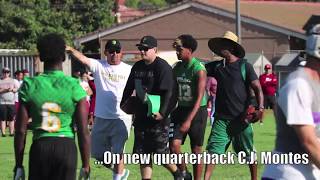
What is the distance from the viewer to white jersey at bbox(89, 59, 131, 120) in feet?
37.2

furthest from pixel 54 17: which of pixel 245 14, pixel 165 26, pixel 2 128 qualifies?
pixel 2 128

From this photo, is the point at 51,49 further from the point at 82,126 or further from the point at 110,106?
the point at 110,106

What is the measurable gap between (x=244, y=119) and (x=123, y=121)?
5.15ft

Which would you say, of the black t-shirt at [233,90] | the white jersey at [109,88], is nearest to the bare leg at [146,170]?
the white jersey at [109,88]

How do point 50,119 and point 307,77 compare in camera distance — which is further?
point 50,119

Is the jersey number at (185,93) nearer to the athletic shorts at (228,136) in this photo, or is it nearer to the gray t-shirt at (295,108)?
the athletic shorts at (228,136)

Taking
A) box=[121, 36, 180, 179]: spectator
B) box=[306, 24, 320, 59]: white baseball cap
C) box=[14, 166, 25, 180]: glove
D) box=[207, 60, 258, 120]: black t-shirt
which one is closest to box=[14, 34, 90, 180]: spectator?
box=[14, 166, 25, 180]: glove

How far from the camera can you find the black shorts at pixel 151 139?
1047cm

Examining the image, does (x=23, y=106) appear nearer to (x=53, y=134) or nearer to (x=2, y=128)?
(x=53, y=134)

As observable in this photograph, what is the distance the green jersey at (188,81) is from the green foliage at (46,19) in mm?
32451

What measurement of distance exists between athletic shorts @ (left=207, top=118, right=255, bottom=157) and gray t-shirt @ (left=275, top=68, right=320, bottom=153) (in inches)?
217

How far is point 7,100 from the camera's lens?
23688 millimetres

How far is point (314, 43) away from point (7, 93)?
18729 millimetres

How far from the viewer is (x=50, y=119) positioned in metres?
7.07
